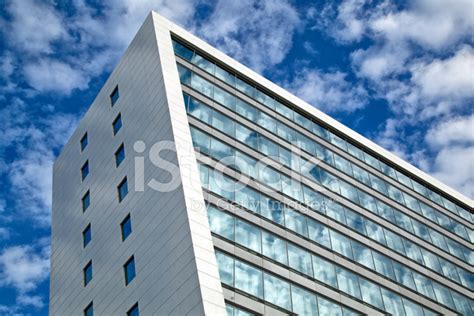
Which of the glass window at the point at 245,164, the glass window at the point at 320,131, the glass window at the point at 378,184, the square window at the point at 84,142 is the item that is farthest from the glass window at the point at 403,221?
the square window at the point at 84,142

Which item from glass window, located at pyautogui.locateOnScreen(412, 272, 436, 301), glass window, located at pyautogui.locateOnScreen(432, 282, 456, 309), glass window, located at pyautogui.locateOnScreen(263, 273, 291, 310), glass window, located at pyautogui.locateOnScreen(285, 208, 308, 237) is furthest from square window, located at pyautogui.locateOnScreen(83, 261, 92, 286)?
glass window, located at pyautogui.locateOnScreen(432, 282, 456, 309)

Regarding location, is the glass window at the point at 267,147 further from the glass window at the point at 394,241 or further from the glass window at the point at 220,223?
the glass window at the point at 394,241

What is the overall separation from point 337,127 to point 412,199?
1111 centimetres

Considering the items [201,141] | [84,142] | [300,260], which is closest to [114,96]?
[84,142]

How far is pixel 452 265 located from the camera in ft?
189

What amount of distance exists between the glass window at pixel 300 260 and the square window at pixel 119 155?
46.3 ft

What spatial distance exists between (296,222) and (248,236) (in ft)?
20.6

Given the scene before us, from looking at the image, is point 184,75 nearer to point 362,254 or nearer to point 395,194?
point 362,254

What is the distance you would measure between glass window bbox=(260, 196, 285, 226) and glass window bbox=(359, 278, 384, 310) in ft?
27.0

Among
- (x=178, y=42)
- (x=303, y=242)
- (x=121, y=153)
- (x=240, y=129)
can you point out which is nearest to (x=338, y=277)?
(x=303, y=242)

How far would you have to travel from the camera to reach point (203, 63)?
1969 inches

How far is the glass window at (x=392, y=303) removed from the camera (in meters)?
45.8

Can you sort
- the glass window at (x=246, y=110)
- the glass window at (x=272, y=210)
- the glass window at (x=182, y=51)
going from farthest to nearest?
the glass window at (x=246, y=110)
the glass window at (x=182, y=51)
the glass window at (x=272, y=210)

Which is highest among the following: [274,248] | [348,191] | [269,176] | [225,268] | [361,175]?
[361,175]
